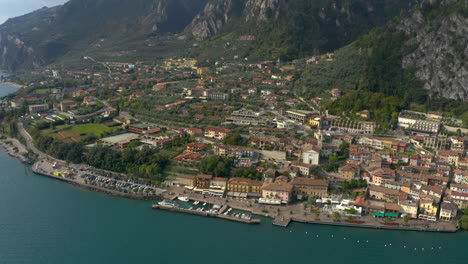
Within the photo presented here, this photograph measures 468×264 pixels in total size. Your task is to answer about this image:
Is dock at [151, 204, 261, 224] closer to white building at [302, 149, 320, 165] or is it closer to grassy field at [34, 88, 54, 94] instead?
white building at [302, 149, 320, 165]

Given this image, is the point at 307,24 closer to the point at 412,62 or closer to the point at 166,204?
the point at 412,62

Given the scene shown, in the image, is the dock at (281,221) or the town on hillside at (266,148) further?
the town on hillside at (266,148)

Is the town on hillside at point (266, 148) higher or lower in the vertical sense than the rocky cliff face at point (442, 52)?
lower

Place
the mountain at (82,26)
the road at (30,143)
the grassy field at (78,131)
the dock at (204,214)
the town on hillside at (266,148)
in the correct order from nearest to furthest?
the dock at (204,214)
the town on hillside at (266,148)
the road at (30,143)
the grassy field at (78,131)
the mountain at (82,26)

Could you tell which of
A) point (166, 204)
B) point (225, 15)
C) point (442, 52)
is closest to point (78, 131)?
point (166, 204)

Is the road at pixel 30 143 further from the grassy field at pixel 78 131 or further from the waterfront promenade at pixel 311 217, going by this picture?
the waterfront promenade at pixel 311 217

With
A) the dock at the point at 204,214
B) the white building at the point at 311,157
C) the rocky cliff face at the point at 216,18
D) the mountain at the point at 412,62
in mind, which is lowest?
the dock at the point at 204,214

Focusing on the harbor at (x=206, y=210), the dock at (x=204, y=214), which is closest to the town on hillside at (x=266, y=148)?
the harbor at (x=206, y=210)
